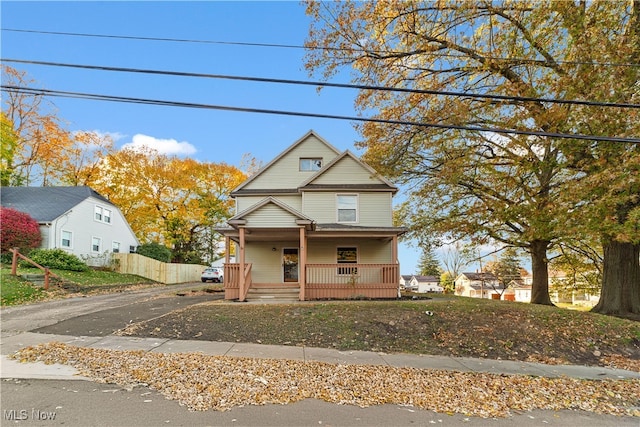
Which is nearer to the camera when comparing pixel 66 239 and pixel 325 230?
pixel 325 230

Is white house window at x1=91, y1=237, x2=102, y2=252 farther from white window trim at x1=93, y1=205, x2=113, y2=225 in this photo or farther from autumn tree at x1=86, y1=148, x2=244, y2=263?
autumn tree at x1=86, y1=148, x2=244, y2=263

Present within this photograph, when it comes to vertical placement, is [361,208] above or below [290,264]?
above

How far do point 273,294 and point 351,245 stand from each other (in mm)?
4270

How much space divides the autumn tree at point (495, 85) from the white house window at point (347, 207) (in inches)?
88.2

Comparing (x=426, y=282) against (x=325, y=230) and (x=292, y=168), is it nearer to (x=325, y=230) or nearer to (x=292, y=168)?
(x=292, y=168)

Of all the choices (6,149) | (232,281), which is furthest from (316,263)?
(6,149)

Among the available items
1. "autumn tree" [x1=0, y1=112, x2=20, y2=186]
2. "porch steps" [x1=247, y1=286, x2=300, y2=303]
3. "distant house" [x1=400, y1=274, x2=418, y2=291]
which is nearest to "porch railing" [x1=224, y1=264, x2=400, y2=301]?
"porch steps" [x1=247, y1=286, x2=300, y2=303]

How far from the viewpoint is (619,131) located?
923cm

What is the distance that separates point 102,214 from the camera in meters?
25.8

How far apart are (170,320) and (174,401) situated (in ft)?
16.6

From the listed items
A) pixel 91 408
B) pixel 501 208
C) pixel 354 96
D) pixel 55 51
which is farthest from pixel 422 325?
pixel 55 51

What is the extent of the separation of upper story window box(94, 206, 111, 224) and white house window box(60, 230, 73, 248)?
9.57ft

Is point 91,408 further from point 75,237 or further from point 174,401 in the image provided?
point 75,237

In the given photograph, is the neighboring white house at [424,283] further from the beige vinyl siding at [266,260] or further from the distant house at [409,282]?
the beige vinyl siding at [266,260]
